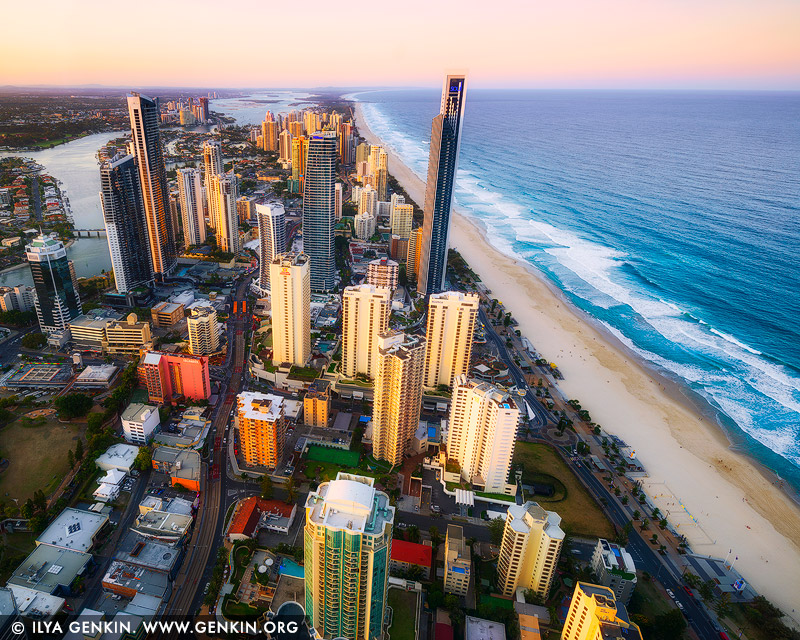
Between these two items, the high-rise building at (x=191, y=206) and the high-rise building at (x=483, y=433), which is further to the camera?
the high-rise building at (x=191, y=206)

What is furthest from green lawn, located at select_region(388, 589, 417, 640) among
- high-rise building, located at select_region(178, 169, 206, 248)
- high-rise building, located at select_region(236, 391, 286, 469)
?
high-rise building, located at select_region(178, 169, 206, 248)

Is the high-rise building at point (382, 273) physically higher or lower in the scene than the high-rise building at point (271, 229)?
lower

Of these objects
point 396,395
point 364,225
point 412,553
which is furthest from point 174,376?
point 364,225

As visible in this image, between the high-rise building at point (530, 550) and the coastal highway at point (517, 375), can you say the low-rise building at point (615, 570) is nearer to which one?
the high-rise building at point (530, 550)

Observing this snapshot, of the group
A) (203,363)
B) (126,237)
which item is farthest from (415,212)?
(203,363)

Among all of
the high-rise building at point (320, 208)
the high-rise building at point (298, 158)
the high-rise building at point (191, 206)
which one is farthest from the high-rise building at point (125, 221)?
the high-rise building at point (298, 158)

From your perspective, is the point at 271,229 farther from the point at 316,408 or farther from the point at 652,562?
the point at 652,562

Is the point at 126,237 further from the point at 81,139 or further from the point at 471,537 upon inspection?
the point at 81,139
